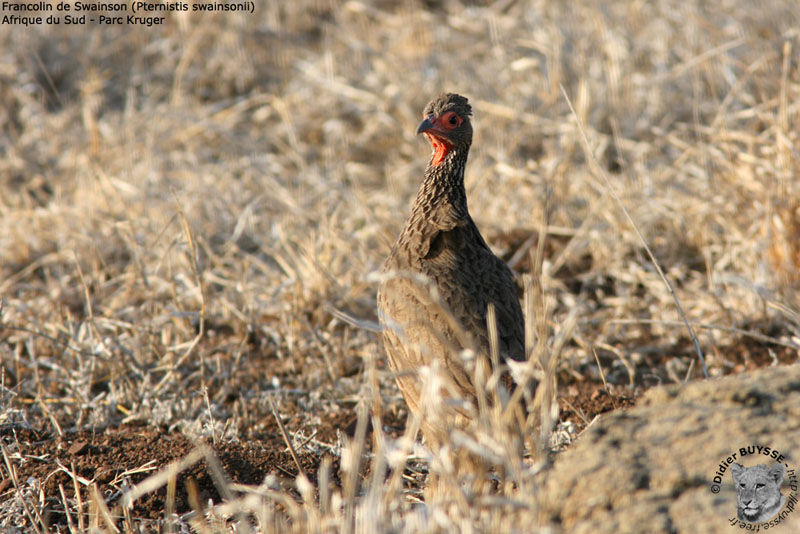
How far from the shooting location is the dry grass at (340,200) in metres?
4.36

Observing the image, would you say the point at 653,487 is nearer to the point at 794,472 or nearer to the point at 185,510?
the point at 794,472

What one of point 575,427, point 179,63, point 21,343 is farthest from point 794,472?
point 179,63

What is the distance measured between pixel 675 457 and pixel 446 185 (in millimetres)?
2170

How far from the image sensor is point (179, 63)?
840 cm

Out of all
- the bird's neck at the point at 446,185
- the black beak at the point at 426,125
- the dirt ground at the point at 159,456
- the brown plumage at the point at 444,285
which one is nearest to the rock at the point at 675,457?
the brown plumage at the point at 444,285

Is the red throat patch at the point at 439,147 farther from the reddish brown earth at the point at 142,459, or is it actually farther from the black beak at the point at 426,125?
the reddish brown earth at the point at 142,459

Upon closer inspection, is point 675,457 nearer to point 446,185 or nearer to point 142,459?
point 446,185

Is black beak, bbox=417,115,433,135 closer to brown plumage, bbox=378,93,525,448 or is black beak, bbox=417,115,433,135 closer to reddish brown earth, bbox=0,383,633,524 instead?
brown plumage, bbox=378,93,525,448

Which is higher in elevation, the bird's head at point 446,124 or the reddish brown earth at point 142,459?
the bird's head at point 446,124

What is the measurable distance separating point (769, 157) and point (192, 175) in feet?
13.4

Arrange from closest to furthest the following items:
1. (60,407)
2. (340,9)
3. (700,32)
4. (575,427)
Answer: (575,427) → (60,407) → (700,32) → (340,9)

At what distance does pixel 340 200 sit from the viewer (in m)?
6.16

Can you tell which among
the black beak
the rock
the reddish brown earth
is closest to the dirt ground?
the reddish brown earth

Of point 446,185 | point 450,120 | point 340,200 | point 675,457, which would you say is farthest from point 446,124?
point 675,457
